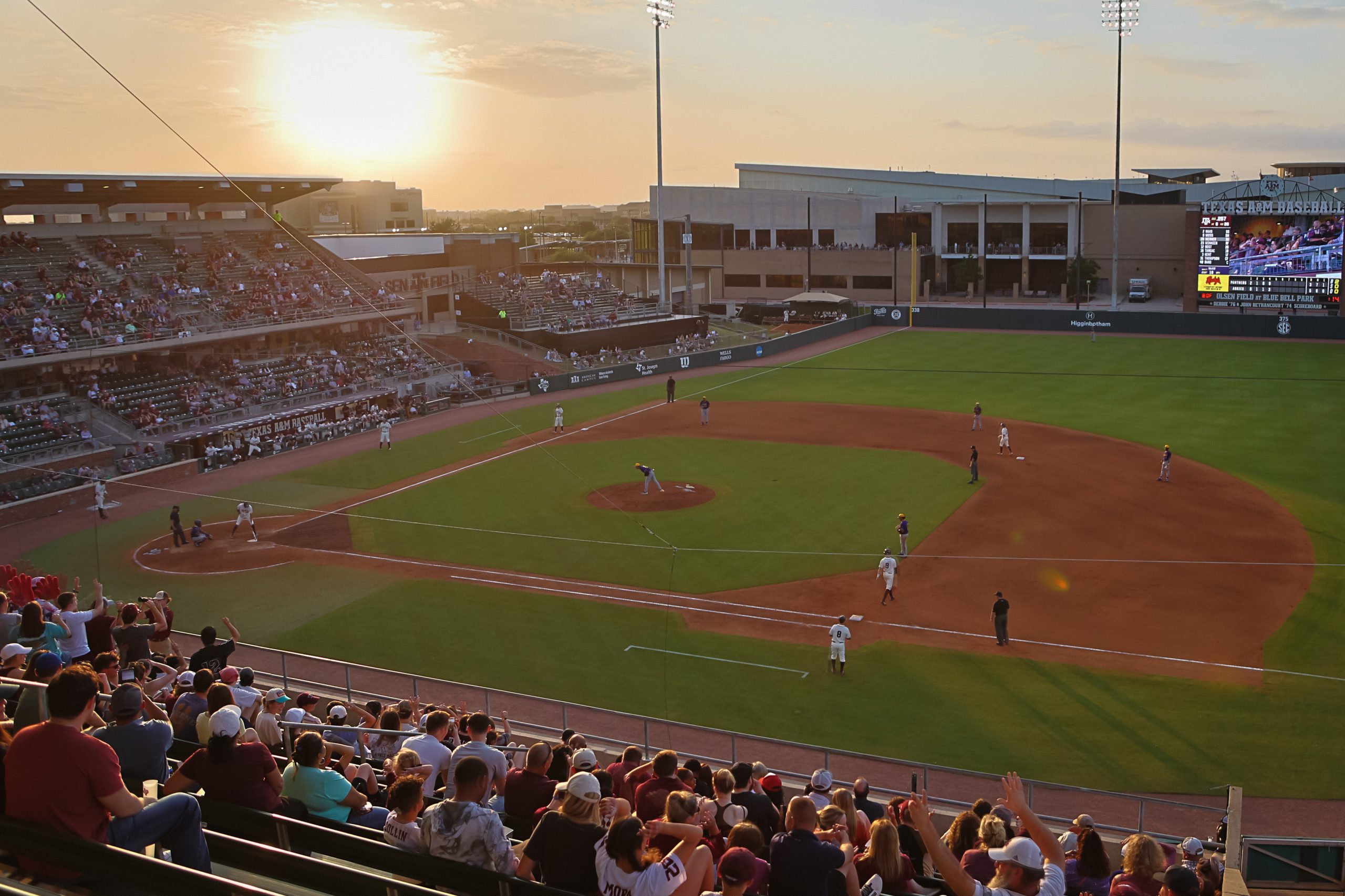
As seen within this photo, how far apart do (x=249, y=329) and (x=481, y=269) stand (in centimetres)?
3098

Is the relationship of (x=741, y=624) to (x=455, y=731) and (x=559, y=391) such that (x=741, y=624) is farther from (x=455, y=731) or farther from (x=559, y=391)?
(x=559, y=391)

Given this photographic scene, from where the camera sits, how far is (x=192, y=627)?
21422 millimetres

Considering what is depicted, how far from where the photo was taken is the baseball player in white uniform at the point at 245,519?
27.3m

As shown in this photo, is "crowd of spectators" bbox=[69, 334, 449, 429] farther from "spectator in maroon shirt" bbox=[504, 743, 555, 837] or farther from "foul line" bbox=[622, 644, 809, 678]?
"spectator in maroon shirt" bbox=[504, 743, 555, 837]

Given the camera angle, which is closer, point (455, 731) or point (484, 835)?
point (484, 835)

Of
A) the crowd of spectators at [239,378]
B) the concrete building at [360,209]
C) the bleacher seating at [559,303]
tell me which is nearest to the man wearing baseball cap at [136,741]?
the crowd of spectators at [239,378]

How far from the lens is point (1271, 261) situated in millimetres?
67000

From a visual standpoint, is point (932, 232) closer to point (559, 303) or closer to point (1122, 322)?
point (1122, 322)

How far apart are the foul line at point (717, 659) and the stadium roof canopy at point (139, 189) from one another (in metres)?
27.0

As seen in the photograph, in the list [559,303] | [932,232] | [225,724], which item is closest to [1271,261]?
[932,232]

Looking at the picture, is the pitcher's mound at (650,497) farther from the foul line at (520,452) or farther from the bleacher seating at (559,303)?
the bleacher seating at (559,303)

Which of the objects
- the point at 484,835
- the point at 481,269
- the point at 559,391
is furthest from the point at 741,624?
the point at 481,269

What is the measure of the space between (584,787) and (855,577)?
19976mm

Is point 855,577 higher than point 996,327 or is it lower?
lower
